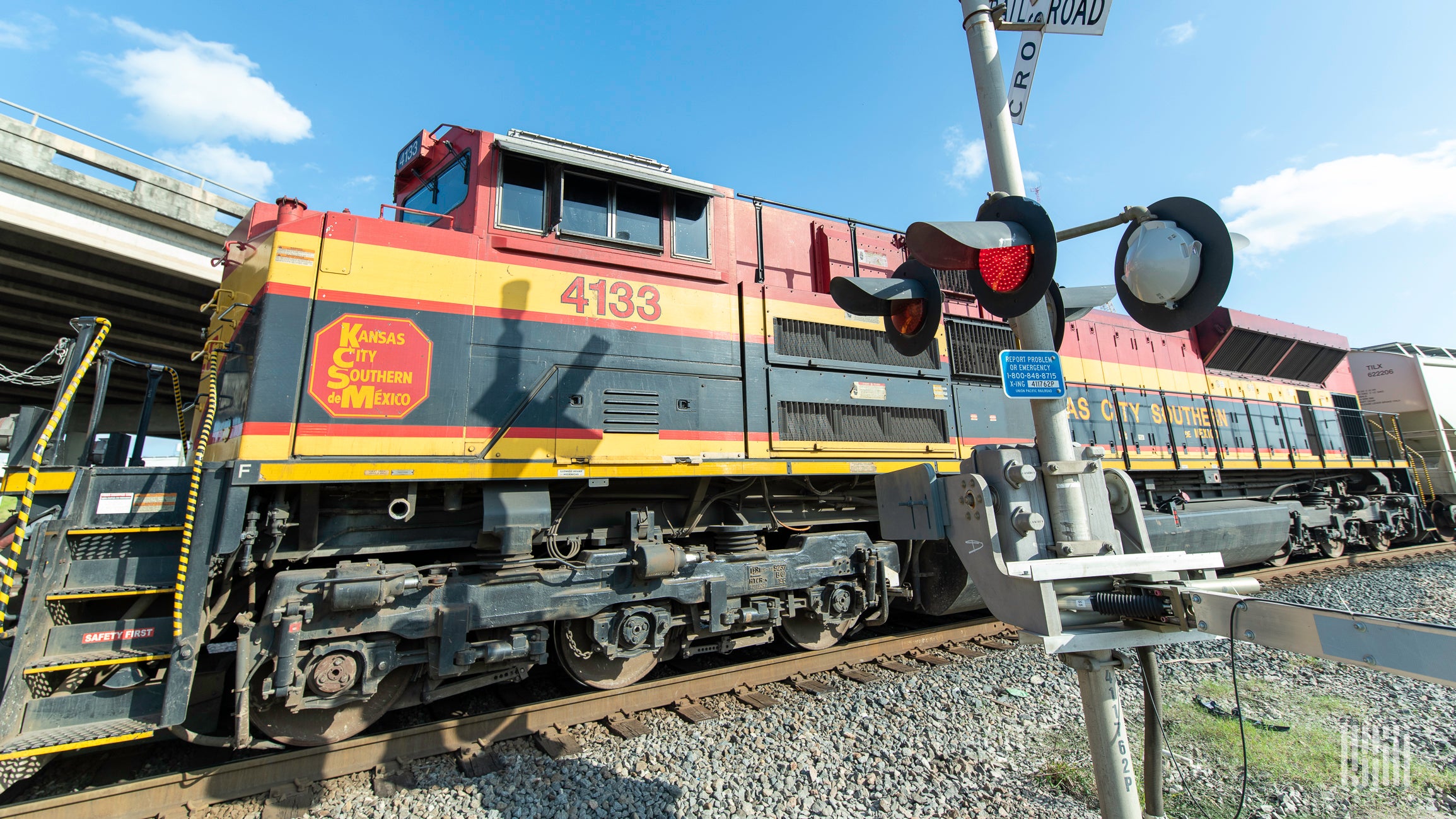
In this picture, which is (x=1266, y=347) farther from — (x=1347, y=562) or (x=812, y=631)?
(x=812, y=631)

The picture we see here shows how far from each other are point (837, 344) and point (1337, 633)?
435cm

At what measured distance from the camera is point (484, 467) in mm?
4238

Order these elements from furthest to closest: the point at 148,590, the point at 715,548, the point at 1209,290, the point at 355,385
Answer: the point at 715,548 < the point at 355,385 < the point at 148,590 < the point at 1209,290

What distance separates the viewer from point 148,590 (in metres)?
3.59

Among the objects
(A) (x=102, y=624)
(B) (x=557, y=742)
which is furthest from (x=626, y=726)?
(A) (x=102, y=624)

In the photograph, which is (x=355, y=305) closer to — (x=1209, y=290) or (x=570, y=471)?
(x=570, y=471)

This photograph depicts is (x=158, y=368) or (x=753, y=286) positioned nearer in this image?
(x=158, y=368)

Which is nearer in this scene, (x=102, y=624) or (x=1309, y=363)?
(x=102, y=624)

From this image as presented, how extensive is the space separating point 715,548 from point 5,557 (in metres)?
4.30

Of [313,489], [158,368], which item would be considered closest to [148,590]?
[313,489]

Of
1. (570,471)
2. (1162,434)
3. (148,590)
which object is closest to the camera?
(148,590)

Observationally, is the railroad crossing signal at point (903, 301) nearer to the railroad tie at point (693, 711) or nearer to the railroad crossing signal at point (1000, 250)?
the railroad crossing signal at point (1000, 250)

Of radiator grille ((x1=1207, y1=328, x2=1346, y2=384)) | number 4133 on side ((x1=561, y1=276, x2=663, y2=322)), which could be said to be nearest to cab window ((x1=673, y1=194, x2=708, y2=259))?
number 4133 on side ((x1=561, y1=276, x2=663, y2=322))

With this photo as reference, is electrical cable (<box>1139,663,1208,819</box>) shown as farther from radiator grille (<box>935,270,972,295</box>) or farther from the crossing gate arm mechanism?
radiator grille (<box>935,270,972,295</box>)
